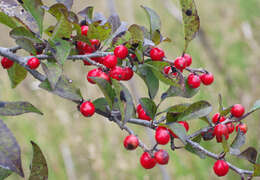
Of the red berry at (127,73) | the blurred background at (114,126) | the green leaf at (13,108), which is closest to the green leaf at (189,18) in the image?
the red berry at (127,73)

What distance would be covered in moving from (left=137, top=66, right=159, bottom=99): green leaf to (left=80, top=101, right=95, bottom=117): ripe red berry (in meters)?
0.14

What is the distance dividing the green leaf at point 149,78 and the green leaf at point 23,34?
0.25 m

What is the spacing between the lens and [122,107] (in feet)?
2.17

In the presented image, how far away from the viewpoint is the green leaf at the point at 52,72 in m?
0.61

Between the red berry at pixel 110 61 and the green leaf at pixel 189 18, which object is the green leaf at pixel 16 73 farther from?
the green leaf at pixel 189 18

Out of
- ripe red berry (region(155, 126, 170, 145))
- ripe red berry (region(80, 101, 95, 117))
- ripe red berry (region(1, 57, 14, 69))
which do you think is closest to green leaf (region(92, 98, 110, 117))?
ripe red berry (region(80, 101, 95, 117))

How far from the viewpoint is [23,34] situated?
2.30 feet

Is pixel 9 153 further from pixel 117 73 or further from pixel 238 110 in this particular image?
pixel 238 110

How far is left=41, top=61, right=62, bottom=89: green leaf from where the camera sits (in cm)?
61

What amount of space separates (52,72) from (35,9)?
0.19 metres

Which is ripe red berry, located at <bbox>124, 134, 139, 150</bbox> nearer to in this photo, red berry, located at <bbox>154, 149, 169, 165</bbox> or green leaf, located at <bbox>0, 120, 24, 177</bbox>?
red berry, located at <bbox>154, 149, 169, 165</bbox>

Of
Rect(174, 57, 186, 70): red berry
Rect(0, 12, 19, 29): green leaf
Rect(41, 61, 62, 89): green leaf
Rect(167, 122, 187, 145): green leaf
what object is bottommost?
Rect(167, 122, 187, 145): green leaf

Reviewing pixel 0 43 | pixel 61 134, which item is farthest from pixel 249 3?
pixel 0 43

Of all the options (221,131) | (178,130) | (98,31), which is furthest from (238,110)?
(98,31)
